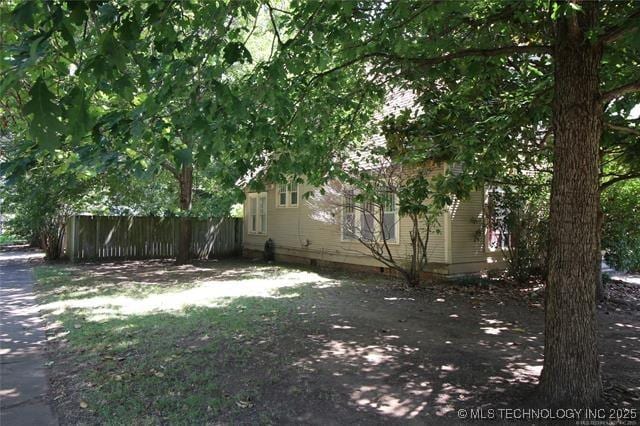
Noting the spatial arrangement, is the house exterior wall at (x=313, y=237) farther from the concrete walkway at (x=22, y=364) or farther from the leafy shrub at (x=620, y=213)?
the concrete walkway at (x=22, y=364)

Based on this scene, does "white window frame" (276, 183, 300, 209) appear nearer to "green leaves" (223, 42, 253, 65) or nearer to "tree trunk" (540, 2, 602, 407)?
"green leaves" (223, 42, 253, 65)

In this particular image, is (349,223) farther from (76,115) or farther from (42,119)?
(42,119)

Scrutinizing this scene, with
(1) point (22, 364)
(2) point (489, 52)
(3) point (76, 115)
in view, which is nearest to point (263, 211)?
(1) point (22, 364)

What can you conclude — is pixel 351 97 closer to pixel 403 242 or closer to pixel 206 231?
pixel 403 242

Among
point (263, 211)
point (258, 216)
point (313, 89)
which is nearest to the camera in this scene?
point (313, 89)

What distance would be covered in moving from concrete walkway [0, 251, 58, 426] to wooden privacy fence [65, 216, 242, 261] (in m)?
7.48

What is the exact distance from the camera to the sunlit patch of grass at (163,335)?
3969 millimetres

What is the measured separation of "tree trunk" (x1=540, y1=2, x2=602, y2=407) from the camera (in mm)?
3781

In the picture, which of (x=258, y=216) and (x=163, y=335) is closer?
(x=163, y=335)

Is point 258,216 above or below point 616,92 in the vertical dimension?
below

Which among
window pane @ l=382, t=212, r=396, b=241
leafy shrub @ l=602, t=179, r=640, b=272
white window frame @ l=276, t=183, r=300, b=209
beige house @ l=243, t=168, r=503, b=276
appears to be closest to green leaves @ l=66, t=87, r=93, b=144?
beige house @ l=243, t=168, r=503, b=276

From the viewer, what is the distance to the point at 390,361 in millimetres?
5180

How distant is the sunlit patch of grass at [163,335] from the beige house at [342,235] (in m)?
2.25

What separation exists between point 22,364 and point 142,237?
14214mm
